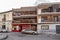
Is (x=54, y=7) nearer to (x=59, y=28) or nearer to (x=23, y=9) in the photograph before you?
(x=59, y=28)

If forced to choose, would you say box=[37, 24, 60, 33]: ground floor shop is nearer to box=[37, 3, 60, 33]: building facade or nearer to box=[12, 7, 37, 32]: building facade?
box=[37, 3, 60, 33]: building facade

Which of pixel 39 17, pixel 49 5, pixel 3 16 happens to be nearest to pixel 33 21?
pixel 39 17

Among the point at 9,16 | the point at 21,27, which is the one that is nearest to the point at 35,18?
the point at 21,27

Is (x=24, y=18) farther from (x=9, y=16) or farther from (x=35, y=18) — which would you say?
(x=9, y=16)

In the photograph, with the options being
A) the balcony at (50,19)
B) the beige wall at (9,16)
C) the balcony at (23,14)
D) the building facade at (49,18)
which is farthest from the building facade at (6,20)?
the balcony at (50,19)

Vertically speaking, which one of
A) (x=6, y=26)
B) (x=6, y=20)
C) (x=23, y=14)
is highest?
(x=23, y=14)

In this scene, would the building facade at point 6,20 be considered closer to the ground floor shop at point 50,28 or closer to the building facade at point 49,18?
the building facade at point 49,18

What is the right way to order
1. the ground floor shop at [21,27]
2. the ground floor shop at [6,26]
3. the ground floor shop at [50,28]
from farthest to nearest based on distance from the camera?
the ground floor shop at [6,26], the ground floor shop at [21,27], the ground floor shop at [50,28]

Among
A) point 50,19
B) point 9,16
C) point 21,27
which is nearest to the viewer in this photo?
point 50,19

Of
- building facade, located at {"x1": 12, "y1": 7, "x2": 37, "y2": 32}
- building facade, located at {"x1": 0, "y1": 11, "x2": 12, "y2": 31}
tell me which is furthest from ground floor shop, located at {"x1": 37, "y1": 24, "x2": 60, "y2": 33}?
building facade, located at {"x1": 0, "y1": 11, "x2": 12, "y2": 31}

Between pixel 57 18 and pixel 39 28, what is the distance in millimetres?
4917

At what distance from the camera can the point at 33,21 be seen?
4144 centimetres

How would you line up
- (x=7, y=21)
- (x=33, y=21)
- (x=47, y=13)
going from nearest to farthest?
(x=47, y=13) → (x=33, y=21) → (x=7, y=21)

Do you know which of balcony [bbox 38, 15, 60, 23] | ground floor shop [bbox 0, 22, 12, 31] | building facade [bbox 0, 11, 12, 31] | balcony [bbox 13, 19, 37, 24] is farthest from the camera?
building facade [bbox 0, 11, 12, 31]
